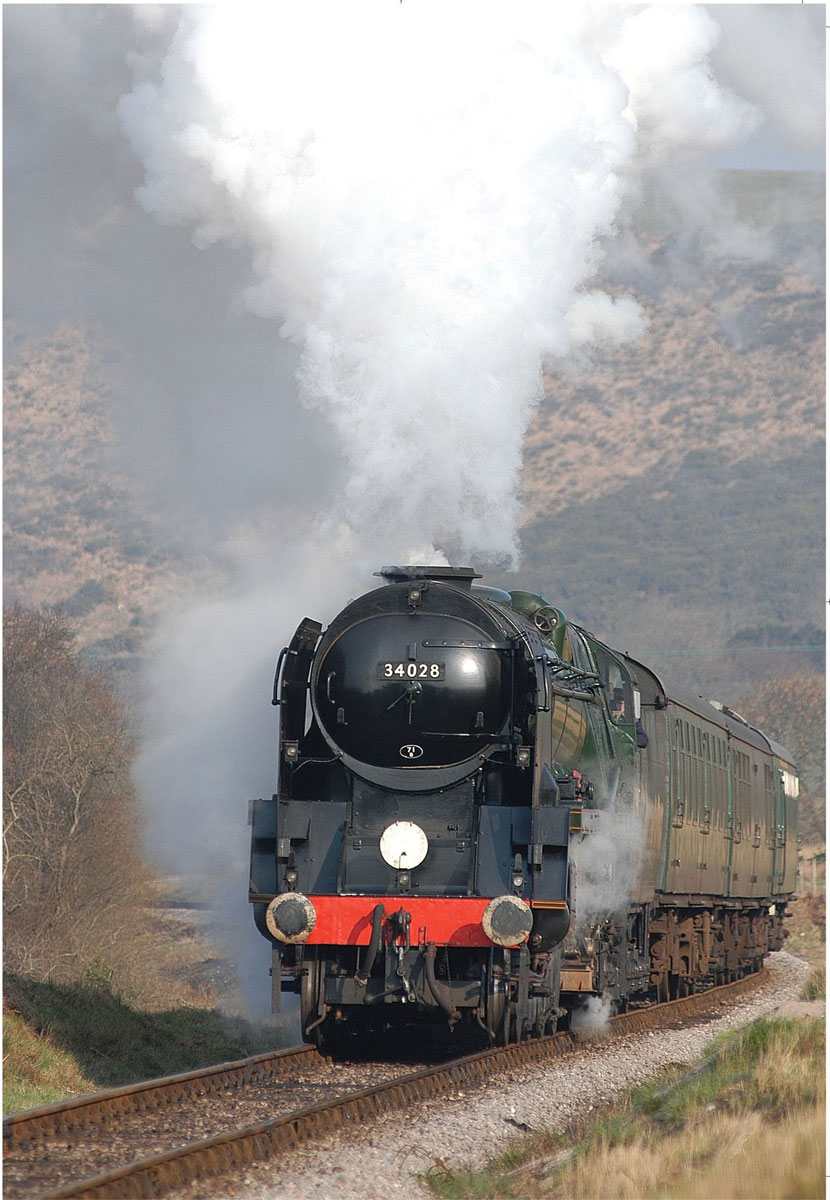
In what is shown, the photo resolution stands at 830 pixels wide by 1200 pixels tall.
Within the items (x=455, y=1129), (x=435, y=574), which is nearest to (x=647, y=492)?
(x=435, y=574)

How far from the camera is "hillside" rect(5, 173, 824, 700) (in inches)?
3354

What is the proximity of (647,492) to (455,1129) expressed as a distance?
328ft

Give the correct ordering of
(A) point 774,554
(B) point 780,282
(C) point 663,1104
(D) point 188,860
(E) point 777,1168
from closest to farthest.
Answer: (E) point 777,1168 < (C) point 663,1104 < (D) point 188,860 < (A) point 774,554 < (B) point 780,282

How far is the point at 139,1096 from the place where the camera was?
9.64m

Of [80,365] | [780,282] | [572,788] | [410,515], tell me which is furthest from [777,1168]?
[780,282]

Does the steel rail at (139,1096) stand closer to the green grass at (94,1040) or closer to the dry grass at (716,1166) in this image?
the green grass at (94,1040)

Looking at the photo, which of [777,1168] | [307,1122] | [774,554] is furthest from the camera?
[774,554]

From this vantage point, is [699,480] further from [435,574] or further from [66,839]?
[435,574]

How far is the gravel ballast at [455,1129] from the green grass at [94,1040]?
4.10 metres

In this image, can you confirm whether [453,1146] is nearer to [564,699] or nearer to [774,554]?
[564,699]

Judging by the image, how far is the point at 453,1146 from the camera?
30.1ft

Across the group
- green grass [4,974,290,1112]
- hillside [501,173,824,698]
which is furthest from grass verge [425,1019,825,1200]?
hillside [501,173,824,698]

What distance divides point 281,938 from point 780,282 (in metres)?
127

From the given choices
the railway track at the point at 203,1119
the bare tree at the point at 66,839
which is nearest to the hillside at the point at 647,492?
the bare tree at the point at 66,839
